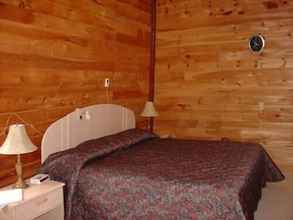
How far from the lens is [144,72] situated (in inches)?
179

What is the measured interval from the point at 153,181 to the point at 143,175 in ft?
0.37

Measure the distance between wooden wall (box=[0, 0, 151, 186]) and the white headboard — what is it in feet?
0.24

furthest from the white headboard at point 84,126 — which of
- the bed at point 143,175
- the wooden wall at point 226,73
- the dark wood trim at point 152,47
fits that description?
the wooden wall at point 226,73

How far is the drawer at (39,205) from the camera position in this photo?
209 centimetres

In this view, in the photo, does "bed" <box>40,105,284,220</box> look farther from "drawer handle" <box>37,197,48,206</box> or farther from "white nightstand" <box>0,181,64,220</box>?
"drawer handle" <box>37,197,48,206</box>

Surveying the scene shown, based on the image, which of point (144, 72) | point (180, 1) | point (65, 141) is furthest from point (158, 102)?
point (65, 141)

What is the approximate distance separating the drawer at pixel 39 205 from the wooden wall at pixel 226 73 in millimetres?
2558

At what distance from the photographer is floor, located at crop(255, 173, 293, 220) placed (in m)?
2.95

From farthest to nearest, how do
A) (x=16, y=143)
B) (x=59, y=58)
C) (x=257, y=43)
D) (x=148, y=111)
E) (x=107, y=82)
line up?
(x=148, y=111) → (x=257, y=43) → (x=107, y=82) → (x=59, y=58) → (x=16, y=143)

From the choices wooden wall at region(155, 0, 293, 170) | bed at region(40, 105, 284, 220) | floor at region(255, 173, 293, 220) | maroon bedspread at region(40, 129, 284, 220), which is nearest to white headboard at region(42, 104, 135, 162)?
bed at region(40, 105, 284, 220)

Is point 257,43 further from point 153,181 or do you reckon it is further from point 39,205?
point 39,205

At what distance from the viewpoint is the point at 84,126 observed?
10.5ft

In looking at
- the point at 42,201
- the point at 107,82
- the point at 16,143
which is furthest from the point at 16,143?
the point at 107,82

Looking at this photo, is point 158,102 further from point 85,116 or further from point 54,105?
point 54,105
